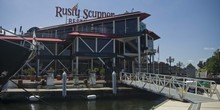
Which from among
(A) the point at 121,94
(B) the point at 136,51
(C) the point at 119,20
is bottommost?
(A) the point at 121,94

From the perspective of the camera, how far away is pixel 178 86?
72.4 feet

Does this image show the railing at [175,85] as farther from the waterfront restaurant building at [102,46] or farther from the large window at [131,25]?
the large window at [131,25]

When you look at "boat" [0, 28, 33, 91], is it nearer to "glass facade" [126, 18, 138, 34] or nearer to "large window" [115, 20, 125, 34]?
"glass facade" [126, 18, 138, 34]

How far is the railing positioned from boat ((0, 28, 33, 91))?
9.03m

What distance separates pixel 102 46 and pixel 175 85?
38.2 ft

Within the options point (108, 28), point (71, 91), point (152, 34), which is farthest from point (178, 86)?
point (108, 28)

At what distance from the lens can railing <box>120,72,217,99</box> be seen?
15480 millimetres

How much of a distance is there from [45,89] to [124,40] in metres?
13.6

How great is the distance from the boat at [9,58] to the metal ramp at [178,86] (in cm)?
863

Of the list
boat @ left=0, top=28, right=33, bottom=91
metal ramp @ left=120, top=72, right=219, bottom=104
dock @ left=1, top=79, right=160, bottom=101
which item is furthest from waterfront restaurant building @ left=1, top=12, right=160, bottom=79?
boat @ left=0, top=28, right=33, bottom=91

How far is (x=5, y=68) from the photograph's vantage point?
10.7 metres

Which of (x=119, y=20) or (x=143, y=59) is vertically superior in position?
(x=119, y=20)

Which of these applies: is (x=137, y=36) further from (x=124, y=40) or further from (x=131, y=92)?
(x=131, y=92)

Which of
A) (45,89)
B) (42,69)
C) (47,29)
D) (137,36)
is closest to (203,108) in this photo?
(45,89)
